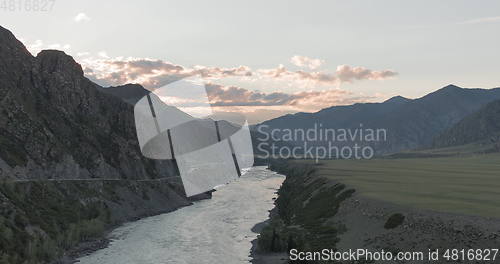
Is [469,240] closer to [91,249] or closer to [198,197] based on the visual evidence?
[91,249]

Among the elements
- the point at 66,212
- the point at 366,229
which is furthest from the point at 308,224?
the point at 66,212

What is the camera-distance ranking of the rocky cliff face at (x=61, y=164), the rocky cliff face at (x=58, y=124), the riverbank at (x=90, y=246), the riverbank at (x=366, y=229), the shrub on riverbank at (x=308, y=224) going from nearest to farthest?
the riverbank at (x=366, y=229) → the shrub on riverbank at (x=308, y=224) → the riverbank at (x=90, y=246) → the rocky cliff face at (x=61, y=164) → the rocky cliff face at (x=58, y=124)

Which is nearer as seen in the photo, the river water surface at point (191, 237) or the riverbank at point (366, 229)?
the riverbank at point (366, 229)

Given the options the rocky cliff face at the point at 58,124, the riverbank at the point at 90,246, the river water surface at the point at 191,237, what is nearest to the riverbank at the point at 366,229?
the river water surface at the point at 191,237

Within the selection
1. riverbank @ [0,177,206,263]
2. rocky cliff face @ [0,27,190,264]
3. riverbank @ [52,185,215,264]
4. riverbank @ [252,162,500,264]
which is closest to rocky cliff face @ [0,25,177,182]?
rocky cliff face @ [0,27,190,264]

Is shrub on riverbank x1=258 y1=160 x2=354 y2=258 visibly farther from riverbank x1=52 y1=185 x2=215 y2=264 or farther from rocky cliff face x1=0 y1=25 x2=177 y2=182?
rocky cliff face x1=0 y1=25 x2=177 y2=182

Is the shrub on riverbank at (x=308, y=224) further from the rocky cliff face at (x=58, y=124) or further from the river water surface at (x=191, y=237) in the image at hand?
the rocky cliff face at (x=58, y=124)
